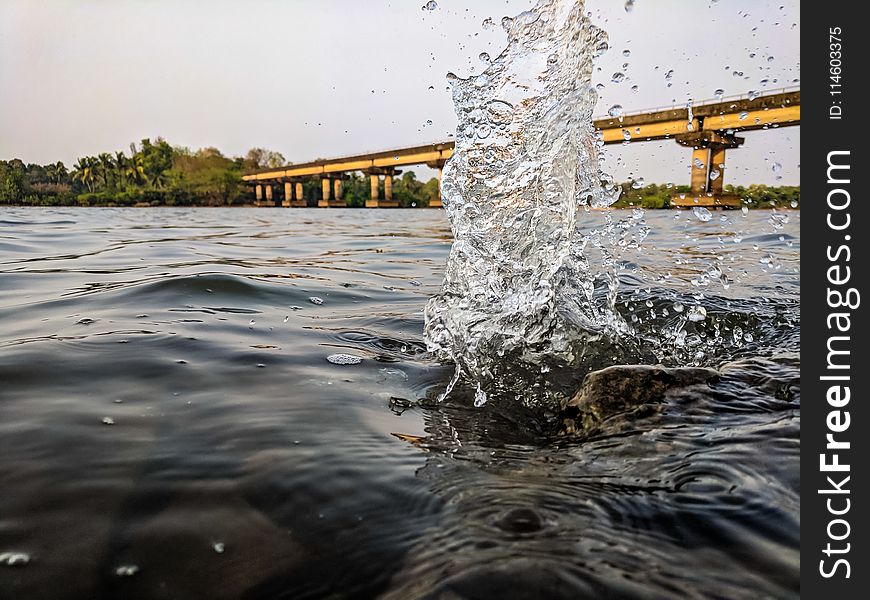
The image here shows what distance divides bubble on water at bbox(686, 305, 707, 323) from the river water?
2.20ft

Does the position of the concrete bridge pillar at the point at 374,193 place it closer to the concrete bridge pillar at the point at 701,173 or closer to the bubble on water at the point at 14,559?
the concrete bridge pillar at the point at 701,173

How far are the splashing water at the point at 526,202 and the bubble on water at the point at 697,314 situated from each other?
623mm

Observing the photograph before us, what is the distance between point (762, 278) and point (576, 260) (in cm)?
324

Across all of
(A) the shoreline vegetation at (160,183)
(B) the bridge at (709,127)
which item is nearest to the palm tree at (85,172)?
(A) the shoreline vegetation at (160,183)

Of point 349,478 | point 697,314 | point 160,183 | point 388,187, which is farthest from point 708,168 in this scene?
point 160,183

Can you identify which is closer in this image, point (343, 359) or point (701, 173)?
point (343, 359)

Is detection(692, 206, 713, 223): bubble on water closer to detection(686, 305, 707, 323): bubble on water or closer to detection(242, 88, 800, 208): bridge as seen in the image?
detection(686, 305, 707, 323): bubble on water

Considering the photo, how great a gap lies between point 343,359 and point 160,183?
3812 inches

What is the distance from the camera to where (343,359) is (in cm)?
335

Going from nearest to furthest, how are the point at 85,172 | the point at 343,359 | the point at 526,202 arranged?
the point at 343,359 < the point at 526,202 < the point at 85,172

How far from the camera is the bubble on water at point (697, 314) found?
4.48 m

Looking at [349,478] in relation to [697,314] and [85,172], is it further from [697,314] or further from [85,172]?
[85,172]
